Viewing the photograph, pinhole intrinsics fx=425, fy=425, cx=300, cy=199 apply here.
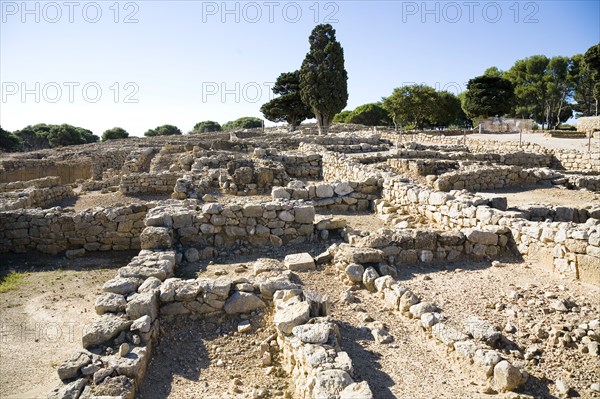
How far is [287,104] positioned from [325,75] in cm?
1816

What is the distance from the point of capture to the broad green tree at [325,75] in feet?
129

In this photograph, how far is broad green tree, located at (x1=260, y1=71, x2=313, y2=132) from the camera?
56.6 meters

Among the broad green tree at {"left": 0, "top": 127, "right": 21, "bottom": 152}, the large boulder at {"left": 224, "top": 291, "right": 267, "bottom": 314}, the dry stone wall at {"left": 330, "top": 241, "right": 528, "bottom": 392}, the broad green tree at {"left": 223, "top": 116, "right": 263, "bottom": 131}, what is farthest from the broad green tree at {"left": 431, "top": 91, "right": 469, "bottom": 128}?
the broad green tree at {"left": 0, "top": 127, "right": 21, "bottom": 152}

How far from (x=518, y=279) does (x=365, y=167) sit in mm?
8766

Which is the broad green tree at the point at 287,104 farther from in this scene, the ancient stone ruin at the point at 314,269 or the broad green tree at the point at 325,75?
the ancient stone ruin at the point at 314,269

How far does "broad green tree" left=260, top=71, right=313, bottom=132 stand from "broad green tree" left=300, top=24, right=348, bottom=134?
14884mm

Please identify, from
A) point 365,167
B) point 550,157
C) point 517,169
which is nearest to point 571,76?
point 550,157

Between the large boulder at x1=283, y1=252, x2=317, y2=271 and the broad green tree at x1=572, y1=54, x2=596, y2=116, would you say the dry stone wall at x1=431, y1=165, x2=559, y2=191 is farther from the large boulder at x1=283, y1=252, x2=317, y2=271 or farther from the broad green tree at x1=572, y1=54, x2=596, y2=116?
the broad green tree at x1=572, y1=54, x2=596, y2=116

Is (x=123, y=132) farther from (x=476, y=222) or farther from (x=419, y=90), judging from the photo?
(x=476, y=222)

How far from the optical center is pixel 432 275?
271 inches

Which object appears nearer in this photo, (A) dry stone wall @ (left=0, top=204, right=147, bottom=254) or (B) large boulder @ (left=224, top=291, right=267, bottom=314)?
(B) large boulder @ (left=224, top=291, right=267, bottom=314)

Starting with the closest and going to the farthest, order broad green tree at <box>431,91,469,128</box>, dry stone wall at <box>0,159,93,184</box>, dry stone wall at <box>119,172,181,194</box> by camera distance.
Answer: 1. dry stone wall at <box>119,172,181,194</box>
2. dry stone wall at <box>0,159,93,184</box>
3. broad green tree at <box>431,91,469,128</box>

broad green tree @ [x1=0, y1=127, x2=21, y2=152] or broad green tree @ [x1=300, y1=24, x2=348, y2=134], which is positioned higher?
broad green tree @ [x1=300, y1=24, x2=348, y2=134]

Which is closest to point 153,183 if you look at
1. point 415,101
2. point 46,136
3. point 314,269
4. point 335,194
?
point 335,194
